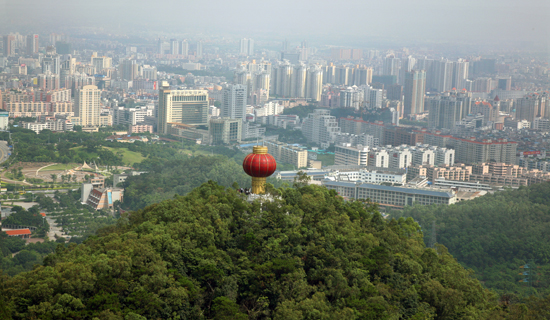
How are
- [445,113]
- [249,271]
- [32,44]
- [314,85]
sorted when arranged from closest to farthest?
[249,271] < [32,44] < [445,113] < [314,85]

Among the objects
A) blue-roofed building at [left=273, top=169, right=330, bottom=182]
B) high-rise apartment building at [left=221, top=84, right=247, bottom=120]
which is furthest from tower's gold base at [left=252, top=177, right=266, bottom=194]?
high-rise apartment building at [left=221, top=84, right=247, bottom=120]

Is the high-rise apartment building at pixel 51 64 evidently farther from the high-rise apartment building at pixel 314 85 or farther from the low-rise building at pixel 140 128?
the high-rise apartment building at pixel 314 85

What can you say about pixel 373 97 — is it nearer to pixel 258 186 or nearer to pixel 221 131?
pixel 221 131

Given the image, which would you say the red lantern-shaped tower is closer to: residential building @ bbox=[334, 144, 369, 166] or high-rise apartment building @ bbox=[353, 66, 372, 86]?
residential building @ bbox=[334, 144, 369, 166]

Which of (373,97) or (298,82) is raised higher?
(298,82)

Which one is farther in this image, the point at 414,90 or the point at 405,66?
the point at 405,66

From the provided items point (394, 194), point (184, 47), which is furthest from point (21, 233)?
point (184, 47)

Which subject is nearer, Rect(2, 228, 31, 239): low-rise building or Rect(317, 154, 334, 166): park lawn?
Rect(2, 228, 31, 239): low-rise building
